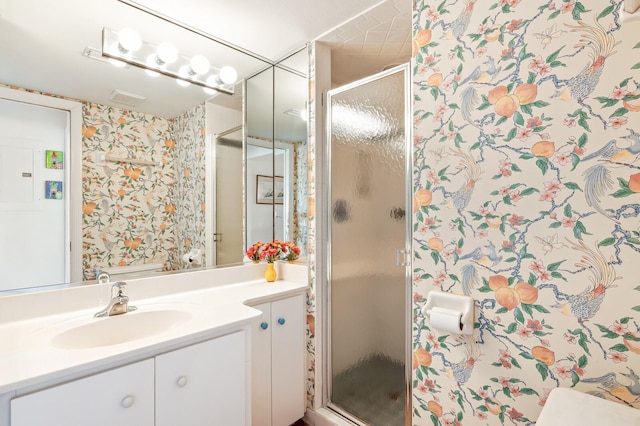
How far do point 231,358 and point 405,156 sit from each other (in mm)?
1262

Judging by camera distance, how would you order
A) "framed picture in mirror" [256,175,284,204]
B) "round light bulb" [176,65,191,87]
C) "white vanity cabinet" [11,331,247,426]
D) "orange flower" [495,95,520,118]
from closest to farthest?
"white vanity cabinet" [11,331,247,426] < "orange flower" [495,95,520,118] < "round light bulb" [176,65,191,87] < "framed picture in mirror" [256,175,284,204]

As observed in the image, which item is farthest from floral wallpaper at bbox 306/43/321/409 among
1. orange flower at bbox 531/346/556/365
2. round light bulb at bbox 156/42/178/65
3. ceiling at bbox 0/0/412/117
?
orange flower at bbox 531/346/556/365

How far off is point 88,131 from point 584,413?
2123 millimetres

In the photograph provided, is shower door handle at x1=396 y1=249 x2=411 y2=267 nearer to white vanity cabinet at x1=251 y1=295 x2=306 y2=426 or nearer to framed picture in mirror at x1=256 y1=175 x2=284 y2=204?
white vanity cabinet at x1=251 y1=295 x2=306 y2=426

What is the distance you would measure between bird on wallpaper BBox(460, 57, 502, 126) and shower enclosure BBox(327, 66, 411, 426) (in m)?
0.37

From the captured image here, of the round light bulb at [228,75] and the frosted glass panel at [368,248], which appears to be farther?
the round light bulb at [228,75]

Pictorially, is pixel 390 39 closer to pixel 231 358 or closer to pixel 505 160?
pixel 505 160

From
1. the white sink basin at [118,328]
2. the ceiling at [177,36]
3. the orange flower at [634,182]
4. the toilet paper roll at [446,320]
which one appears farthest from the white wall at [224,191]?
the orange flower at [634,182]

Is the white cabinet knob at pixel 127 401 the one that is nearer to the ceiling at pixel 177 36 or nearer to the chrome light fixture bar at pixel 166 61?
the ceiling at pixel 177 36

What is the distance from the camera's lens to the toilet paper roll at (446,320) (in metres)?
1.16

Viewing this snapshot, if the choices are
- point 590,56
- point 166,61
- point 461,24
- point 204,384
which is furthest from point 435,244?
point 166,61

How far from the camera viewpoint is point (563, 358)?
3.29 ft

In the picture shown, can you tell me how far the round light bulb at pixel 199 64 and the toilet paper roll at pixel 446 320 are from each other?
1.83 metres

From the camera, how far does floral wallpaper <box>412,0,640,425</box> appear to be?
0.92 meters
